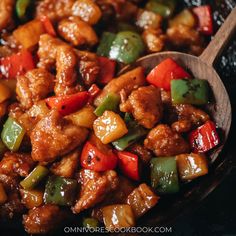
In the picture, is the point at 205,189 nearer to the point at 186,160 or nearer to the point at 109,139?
the point at 186,160

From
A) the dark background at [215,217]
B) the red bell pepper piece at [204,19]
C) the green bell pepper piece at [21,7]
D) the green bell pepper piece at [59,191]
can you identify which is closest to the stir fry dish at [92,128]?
the green bell pepper piece at [59,191]

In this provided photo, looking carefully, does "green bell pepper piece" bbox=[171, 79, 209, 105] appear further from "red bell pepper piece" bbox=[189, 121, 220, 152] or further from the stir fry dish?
"red bell pepper piece" bbox=[189, 121, 220, 152]

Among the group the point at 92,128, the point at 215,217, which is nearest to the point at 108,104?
the point at 92,128

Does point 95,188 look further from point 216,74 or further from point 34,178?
point 216,74

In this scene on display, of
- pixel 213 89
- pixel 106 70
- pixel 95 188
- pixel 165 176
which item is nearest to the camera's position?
pixel 95 188

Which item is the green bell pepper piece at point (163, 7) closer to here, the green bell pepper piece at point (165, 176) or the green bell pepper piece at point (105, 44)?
the green bell pepper piece at point (105, 44)
